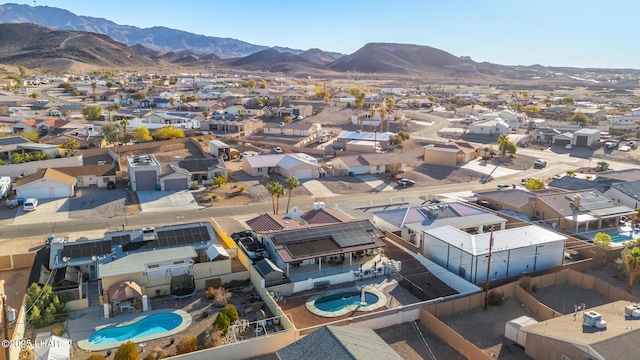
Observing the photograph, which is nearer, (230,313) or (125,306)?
(230,313)

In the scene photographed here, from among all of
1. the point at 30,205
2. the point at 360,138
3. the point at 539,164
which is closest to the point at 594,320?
the point at 30,205

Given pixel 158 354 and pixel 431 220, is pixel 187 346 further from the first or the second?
pixel 431 220

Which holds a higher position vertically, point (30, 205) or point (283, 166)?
point (283, 166)

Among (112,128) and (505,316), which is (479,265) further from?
(112,128)

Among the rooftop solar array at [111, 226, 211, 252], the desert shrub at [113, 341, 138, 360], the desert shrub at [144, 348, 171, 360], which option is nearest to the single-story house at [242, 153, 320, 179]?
the rooftop solar array at [111, 226, 211, 252]

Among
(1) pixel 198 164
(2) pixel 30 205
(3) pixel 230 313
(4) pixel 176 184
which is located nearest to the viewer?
(3) pixel 230 313

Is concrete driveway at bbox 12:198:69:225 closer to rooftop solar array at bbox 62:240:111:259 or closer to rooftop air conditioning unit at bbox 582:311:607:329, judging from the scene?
rooftop solar array at bbox 62:240:111:259
